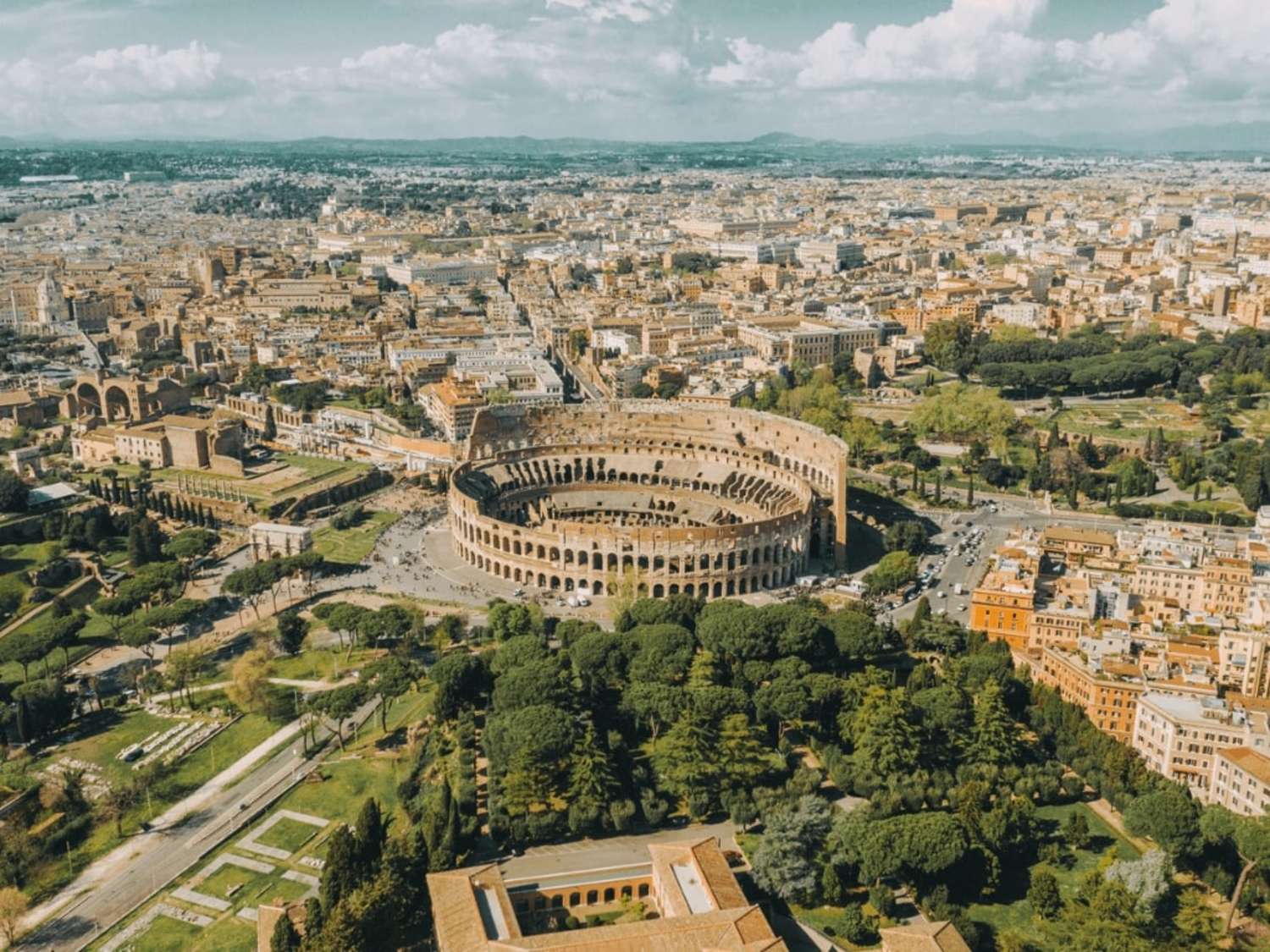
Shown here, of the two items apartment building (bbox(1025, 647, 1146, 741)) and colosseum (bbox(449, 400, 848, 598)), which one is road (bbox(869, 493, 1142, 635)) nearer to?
colosseum (bbox(449, 400, 848, 598))

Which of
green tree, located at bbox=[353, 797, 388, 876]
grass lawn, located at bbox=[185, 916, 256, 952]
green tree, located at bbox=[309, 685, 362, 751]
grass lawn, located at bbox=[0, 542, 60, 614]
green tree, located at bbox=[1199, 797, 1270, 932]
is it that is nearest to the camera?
grass lawn, located at bbox=[185, 916, 256, 952]

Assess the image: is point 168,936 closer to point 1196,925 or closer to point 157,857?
point 157,857

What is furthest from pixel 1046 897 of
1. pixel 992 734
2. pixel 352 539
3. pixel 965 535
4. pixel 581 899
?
pixel 352 539

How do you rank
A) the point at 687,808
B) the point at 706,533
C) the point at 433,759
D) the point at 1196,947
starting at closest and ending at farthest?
1. the point at 1196,947
2. the point at 687,808
3. the point at 433,759
4. the point at 706,533

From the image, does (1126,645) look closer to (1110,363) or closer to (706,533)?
(706,533)

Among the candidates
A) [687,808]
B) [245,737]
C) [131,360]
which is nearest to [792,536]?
[687,808]

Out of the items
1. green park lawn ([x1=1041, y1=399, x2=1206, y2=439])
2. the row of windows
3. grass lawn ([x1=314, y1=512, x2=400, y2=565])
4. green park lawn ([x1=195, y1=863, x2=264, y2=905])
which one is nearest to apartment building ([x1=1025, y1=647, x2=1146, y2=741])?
the row of windows
